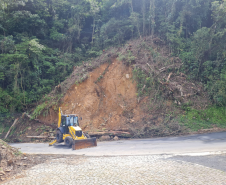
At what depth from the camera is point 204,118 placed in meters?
17.2

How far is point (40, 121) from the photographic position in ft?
66.4

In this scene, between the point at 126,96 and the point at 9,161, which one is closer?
the point at 9,161

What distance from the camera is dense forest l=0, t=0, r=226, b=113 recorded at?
20.0m

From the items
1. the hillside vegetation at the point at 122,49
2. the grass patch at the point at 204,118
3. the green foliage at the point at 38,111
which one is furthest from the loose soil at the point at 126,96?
the grass patch at the point at 204,118

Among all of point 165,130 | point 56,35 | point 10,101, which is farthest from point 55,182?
point 56,35

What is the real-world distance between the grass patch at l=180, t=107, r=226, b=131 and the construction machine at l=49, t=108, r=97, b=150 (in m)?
8.91

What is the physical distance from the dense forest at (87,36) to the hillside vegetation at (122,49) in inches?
4.0

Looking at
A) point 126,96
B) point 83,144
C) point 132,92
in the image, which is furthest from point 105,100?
point 83,144

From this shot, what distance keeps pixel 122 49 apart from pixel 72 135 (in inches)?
560

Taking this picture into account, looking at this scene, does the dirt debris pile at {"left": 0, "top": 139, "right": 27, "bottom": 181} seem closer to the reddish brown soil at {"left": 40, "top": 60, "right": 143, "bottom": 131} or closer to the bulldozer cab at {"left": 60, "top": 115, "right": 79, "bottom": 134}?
the bulldozer cab at {"left": 60, "top": 115, "right": 79, "bottom": 134}

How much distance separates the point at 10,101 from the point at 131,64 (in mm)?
14838

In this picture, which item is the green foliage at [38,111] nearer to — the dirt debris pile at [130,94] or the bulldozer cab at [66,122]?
the dirt debris pile at [130,94]

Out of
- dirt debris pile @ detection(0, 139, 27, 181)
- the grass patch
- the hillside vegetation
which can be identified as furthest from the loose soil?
dirt debris pile @ detection(0, 139, 27, 181)

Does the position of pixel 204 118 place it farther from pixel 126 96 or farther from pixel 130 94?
pixel 126 96
